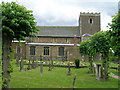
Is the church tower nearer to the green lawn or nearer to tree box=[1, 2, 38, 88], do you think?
the green lawn

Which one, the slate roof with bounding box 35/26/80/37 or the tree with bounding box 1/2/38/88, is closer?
the tree with bounding box 1/2/38/88

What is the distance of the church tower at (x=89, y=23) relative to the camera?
42812mm

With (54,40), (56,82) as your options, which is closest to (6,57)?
(56,82)

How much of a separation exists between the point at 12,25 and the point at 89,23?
3805 cm

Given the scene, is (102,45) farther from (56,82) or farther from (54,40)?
(54,40)

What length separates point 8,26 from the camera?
22.7 ft

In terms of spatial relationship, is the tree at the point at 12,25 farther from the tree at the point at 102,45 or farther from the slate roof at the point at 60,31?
the slate roof at the point at 60,31

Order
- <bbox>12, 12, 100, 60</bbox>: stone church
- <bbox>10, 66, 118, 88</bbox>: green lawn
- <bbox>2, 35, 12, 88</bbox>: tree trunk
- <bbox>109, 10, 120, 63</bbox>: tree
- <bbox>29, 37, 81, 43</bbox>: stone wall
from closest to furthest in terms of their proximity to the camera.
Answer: <bbox>109, 10, 120, 63</bbox>: tree < <bbox>2, 35, 12, 88</bbox>: tree trunk < <bbox>10, 66, 118, 88</bbox>: green lawn < <bbox>12, 12, 100, 60</bbox>: stone church < <bbox>29, 37, 81, 43</bbox>: stone wall

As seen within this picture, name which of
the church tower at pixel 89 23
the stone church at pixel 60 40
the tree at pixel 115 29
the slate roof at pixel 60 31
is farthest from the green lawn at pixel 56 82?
the church tower at pixel 89 23

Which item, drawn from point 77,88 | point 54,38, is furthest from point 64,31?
point 77,88

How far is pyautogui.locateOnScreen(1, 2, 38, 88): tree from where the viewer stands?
681cm

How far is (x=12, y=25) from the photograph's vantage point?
6844 millimetres

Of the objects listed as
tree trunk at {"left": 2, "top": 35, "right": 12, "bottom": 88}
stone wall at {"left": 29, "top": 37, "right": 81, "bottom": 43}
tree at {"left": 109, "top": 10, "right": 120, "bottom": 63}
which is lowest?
tree trunk at {"left": 2, "top": 35, "right": 12, "bottom": 88}

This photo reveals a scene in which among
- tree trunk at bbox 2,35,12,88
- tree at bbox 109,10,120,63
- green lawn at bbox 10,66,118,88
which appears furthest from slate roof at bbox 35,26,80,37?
tree at bbox 109,10,120,63
